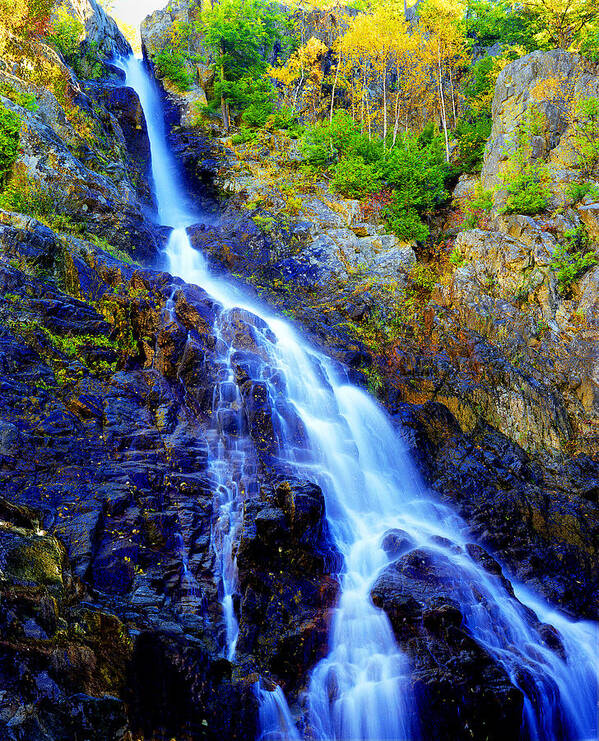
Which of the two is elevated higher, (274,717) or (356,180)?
(356,180)

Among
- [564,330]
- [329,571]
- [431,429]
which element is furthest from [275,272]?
[329,571]

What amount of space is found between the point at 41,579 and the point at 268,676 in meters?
3.28

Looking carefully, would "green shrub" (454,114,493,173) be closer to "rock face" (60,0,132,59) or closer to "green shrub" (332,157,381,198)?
"green shrub" (332,157,381,198)

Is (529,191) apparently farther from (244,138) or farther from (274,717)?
(274,717)

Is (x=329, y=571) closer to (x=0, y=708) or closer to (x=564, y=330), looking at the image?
(x=0, y=708)

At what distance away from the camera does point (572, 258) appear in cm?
1369

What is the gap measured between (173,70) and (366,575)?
94.2ft

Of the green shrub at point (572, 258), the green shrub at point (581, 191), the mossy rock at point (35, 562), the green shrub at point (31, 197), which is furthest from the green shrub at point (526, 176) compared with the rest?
the mossy rock at point (35, 562)

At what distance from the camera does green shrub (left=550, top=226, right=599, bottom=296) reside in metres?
13.4

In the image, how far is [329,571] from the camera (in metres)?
7.77

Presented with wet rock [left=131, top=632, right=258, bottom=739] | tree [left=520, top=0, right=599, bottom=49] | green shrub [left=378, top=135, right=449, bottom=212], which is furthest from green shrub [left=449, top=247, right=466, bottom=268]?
wet rock [left=131, top=632, right=258, bottom=739]

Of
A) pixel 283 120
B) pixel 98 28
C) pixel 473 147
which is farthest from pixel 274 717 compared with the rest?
pixel 98 28

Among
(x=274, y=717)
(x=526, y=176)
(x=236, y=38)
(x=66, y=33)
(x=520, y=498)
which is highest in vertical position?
(x=236, y=38)

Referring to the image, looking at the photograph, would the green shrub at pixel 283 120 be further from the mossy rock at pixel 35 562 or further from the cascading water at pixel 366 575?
the mossy rock at pixel 35 562
